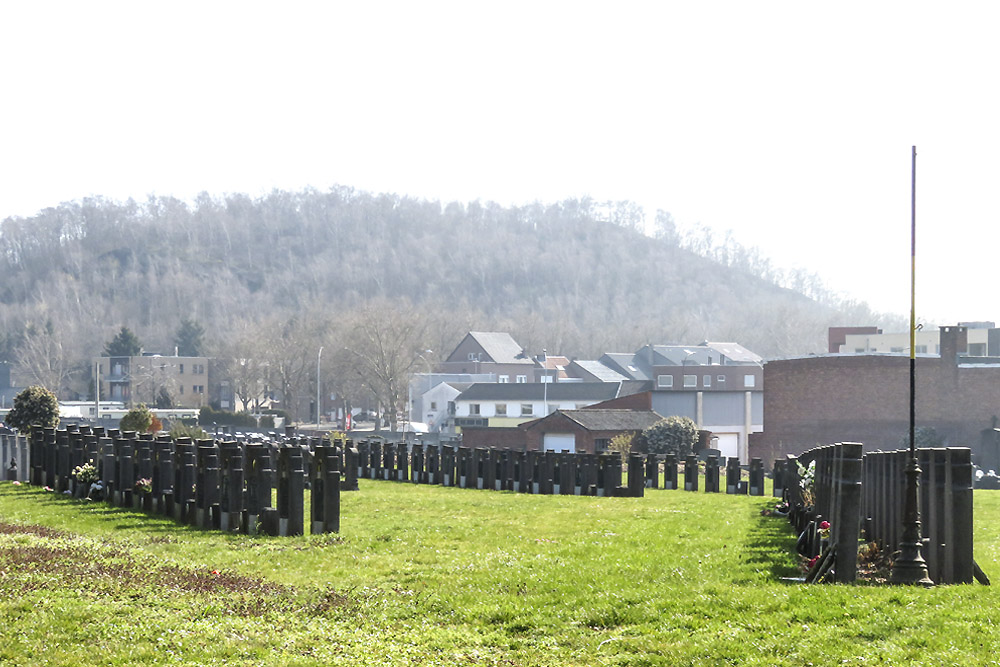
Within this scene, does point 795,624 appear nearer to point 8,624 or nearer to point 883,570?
point 883,570

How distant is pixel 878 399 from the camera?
70.7m

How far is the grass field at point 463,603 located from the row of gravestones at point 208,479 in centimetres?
77

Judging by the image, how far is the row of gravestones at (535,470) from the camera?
102 ft

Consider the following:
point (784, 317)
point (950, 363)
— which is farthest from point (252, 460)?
point (784, 317)

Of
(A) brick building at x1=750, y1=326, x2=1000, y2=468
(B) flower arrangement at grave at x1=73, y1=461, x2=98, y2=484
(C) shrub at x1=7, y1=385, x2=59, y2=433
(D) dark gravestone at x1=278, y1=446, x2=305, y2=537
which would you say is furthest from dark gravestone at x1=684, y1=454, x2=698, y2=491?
(A) brick building at x1=750, y1=326, x2=1000, y2=468

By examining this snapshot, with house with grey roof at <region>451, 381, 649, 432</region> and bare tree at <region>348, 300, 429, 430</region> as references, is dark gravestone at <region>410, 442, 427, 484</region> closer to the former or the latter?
house with grey roof at <region>451, 381, 649, 432</region>

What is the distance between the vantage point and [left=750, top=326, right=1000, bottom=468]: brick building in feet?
229

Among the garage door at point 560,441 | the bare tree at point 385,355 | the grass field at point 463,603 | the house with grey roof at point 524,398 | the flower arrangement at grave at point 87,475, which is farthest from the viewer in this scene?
the bare tree at point 385,355

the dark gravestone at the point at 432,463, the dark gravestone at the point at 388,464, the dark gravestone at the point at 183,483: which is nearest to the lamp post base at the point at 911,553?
the dark gravestone at the point at 183,483

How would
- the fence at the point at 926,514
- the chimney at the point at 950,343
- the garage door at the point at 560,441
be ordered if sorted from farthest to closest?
the chimney at the point at 950,343
the garage door at the point at 560,441
the fence at the point at 926,514

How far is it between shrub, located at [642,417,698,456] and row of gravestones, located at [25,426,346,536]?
3812 cm

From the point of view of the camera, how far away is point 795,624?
914 centimetres

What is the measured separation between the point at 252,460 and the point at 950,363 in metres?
60.6

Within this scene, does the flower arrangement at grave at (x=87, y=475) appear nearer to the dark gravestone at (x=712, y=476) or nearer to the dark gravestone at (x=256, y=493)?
the dark gravestone at (x=256, y=493)
